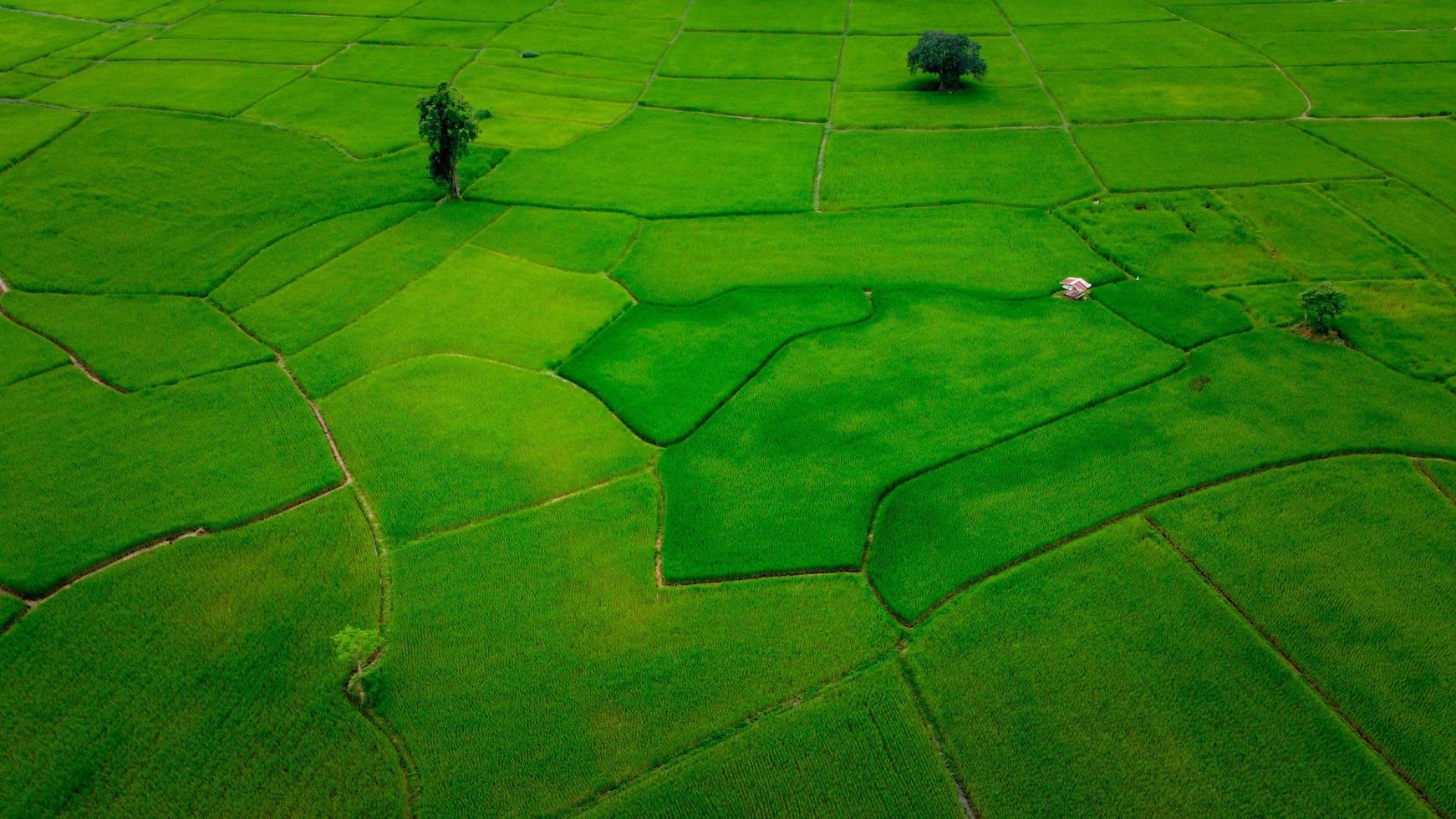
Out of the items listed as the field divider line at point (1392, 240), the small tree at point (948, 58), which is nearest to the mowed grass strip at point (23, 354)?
the small tree at point (948, 58)

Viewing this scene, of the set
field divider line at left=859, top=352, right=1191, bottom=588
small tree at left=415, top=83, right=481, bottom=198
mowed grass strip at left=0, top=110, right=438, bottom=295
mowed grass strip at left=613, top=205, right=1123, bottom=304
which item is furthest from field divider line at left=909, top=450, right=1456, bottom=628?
mowed grass strip at left=0, top=110, right=438, bottom=295

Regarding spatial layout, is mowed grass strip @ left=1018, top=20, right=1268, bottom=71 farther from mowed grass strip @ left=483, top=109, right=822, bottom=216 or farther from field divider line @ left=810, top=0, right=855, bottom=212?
mowed grass strip @ left=483, top=109, right=822, bottom=216

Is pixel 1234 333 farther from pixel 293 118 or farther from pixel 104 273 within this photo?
pixel 293 118

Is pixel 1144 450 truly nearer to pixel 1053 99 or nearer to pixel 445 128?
pixel 1053 99

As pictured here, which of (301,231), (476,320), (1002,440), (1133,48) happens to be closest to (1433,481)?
(1002,440)

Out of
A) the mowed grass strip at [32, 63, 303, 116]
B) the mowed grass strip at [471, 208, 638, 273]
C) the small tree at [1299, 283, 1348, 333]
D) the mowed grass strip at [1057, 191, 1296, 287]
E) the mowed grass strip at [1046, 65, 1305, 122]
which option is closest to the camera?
the small tree at [1299, 283, 1348, 333]

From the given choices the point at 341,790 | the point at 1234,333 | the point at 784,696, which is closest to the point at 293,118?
the point at 341,790
